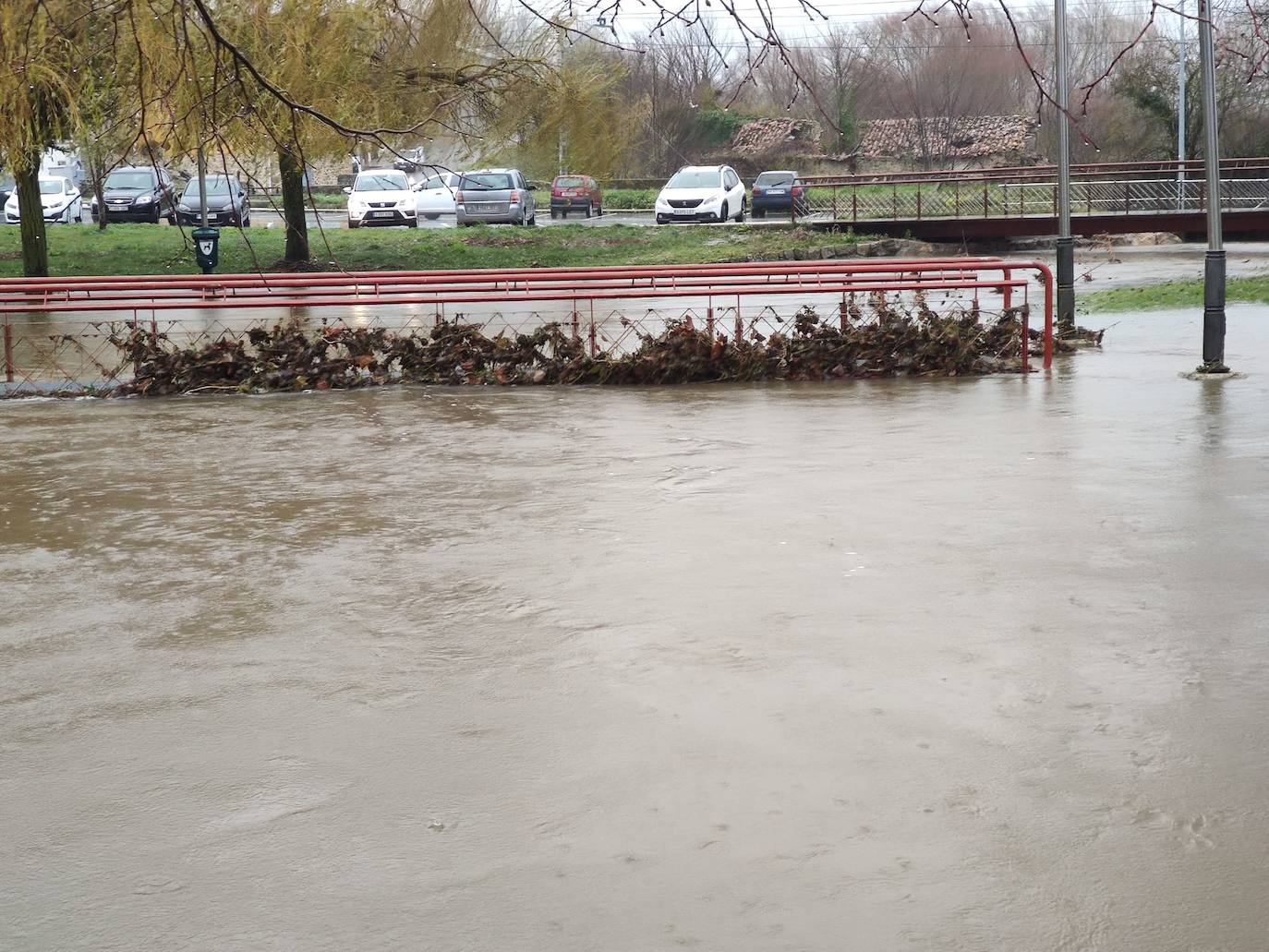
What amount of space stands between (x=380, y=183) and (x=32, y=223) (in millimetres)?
15785

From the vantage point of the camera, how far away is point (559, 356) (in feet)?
44.2

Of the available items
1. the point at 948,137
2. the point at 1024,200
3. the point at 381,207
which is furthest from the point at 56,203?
the point at 948,137

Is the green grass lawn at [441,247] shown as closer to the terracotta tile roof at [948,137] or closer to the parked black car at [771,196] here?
the parked black car at [771,196]

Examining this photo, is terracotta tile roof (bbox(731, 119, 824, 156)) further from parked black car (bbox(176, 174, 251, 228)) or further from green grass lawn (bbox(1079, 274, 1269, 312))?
green grass lawn (bbox(1079, 274, 1269, 312))

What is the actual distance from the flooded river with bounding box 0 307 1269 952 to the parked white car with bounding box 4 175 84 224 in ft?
118

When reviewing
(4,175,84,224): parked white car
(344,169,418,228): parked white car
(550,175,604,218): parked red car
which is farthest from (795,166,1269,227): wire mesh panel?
(4,175,84,224): parked white car

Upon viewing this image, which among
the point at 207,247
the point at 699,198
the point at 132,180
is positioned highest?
the point at 132,180

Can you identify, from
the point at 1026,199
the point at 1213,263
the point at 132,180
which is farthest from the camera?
the point at 132,180

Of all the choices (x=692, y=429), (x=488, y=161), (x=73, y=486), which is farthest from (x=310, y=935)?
(x=488, y=161)

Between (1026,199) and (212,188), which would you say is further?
(212,188)

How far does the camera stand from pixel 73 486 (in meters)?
9.14

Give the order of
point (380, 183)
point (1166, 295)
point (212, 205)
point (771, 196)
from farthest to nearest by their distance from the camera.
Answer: point (771, 196)
point (380, 183)
point (212, 205)
point (1166, 295)

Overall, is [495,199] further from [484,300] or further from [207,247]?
[484,300]

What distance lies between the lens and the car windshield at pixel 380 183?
1559 inches
